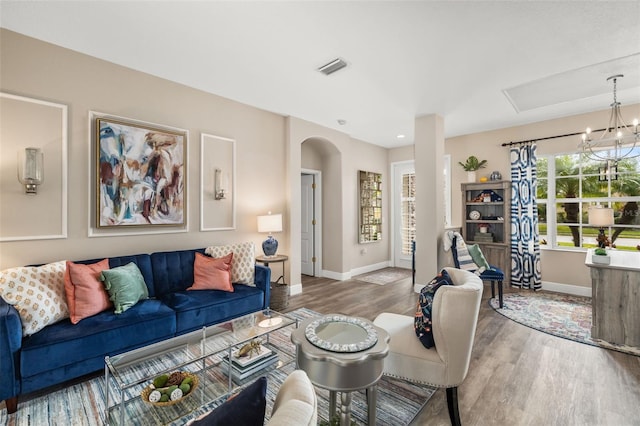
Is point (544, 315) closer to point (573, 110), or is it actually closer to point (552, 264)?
point (552, 264)

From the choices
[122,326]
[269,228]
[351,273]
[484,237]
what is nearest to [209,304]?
[122,326]

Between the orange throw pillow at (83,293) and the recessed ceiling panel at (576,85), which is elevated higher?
the recessed ceiling panel at (576,85)

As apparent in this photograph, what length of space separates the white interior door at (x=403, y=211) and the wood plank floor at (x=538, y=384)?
3.21m

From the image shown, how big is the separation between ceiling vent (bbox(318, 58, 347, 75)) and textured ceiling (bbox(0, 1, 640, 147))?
8cm

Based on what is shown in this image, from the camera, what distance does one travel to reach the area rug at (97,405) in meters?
1.83

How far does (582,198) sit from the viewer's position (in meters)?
4.48

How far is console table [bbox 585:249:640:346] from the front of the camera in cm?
269

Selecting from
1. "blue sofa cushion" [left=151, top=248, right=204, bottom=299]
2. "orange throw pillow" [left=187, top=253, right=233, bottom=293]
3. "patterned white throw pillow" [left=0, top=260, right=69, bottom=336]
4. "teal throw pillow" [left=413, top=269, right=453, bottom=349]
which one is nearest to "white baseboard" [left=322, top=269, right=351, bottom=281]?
"orange throw pillow" [left=187, top=253, right=233, bottom=293]

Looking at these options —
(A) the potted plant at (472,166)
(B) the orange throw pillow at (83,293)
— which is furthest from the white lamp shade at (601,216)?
(B) the orange throw pillow at (83,293)

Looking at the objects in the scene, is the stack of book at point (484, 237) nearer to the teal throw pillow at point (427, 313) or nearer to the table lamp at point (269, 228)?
the table lamp at point (269, 228)

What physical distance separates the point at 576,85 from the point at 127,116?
200 inches

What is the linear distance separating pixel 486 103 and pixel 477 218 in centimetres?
215

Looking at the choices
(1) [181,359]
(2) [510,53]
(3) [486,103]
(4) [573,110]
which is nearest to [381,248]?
(3) [486,103]

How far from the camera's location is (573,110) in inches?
168
